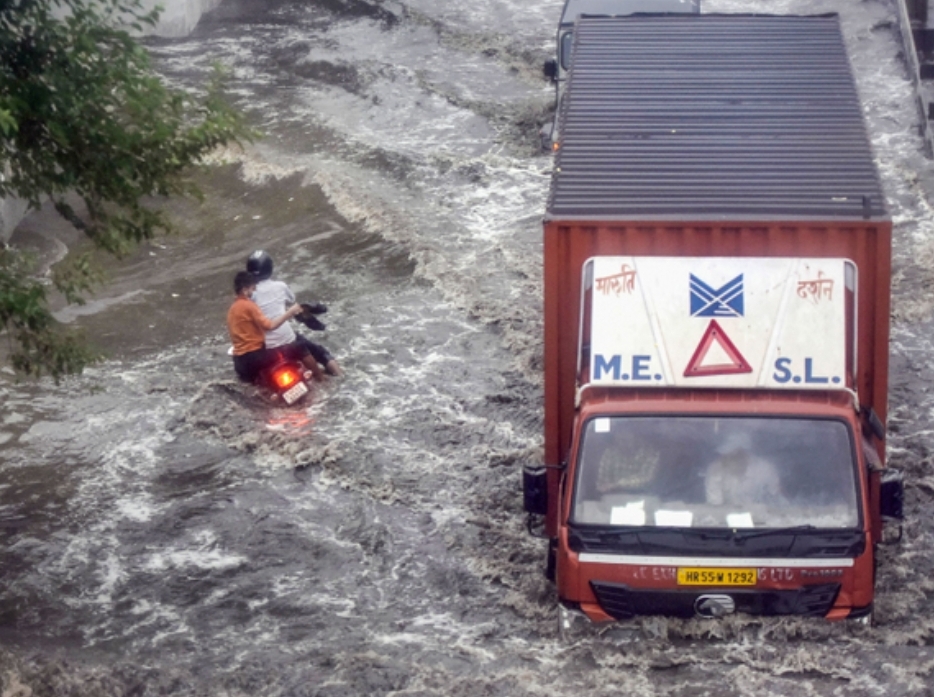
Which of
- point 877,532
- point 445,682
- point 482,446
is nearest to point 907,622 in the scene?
point 877,532

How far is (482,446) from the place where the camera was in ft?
37.2

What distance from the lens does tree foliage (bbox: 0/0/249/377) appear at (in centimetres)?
706

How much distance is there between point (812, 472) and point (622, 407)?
1.10m

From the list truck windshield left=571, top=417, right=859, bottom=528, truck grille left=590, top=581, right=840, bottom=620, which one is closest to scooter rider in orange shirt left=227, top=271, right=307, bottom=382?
truck windshield left=571, top=417, right=859, bottom=528

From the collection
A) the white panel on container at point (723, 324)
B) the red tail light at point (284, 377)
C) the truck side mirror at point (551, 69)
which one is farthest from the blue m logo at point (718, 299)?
the truck side mirror at point (551, 69)

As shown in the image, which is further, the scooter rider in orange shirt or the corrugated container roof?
the scooter rider in orange shirt

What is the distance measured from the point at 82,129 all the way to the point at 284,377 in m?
4.63

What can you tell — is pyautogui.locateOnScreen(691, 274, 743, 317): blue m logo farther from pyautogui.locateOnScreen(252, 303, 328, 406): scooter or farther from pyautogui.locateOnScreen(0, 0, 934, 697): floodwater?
pyautogui.locateOnScreen(252, 303, 328, 406): scooter

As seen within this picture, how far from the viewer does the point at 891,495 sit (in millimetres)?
7250

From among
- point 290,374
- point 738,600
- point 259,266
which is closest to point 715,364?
point 738,600

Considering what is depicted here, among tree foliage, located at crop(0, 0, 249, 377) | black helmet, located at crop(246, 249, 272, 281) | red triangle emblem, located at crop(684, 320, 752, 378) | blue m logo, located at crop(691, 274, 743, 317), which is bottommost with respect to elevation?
black helmet, located at crop(246, 249, 272, 281)

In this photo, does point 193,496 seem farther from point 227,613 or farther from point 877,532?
point 877,532

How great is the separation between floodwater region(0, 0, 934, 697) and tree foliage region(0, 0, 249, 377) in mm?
2381

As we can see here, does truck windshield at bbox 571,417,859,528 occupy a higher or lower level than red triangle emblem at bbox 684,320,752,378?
lower
